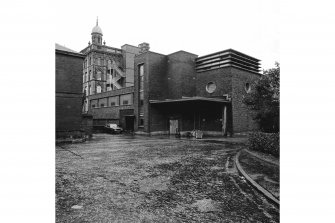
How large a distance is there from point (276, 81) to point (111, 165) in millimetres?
9574

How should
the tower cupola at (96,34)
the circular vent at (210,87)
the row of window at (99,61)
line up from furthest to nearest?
1. the tower cupola at (96,34)
2. the row of window at (99,61)
3. the circular vent at (210,87)

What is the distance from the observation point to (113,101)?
117 ft

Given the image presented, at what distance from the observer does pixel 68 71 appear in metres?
20.3

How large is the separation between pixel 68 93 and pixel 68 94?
0.31 ft

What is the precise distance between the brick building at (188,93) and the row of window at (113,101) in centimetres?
15

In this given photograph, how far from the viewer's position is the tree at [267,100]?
465 inches

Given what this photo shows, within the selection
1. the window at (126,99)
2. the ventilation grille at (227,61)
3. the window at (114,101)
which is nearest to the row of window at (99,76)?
the window at (114,101)

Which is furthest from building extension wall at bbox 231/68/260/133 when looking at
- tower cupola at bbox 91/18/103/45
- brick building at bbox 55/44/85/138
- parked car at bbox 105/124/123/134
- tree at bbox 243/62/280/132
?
tower cupola at bbox 91/18/103/45

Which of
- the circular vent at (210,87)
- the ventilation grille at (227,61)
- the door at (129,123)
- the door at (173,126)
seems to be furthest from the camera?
the door at (129,123)

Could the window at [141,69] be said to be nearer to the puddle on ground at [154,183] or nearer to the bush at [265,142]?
the bush at [265,142]

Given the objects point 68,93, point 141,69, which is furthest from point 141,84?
point 68,93

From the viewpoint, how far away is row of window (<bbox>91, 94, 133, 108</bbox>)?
105ft
